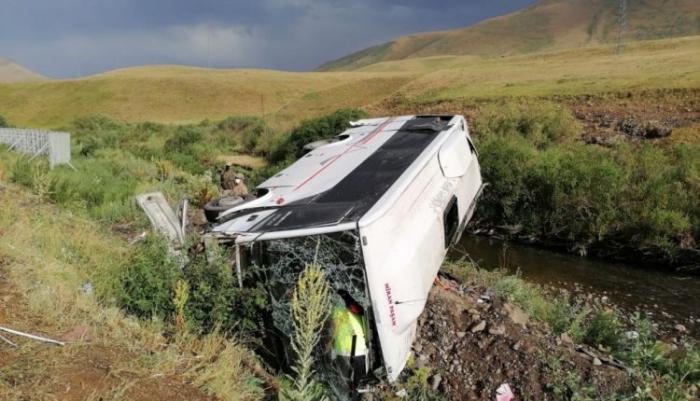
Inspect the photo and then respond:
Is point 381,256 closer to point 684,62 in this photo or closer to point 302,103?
point 684,62

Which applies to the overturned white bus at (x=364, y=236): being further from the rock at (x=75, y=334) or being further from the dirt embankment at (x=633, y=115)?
the dirt embankment at (x=633, y=115)

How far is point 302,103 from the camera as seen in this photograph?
127ft

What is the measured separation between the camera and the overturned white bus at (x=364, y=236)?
12.8ft

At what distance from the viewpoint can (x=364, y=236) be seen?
12.8 ft

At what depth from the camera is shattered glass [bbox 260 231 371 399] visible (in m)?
3.88

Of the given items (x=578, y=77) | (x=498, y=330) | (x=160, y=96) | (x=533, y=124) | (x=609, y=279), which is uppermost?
(x=160, y=96)

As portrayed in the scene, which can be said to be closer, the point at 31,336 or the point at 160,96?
the point at 31,336

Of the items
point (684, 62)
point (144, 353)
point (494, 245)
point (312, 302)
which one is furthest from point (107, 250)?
point (684, 62)

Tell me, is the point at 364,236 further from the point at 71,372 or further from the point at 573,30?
the point at 573,30

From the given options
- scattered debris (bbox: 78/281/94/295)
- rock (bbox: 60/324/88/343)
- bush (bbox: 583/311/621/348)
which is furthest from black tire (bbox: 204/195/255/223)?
bush (bbox: 583/311/621/348)

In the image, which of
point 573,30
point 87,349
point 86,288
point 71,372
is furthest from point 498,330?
point 573,30

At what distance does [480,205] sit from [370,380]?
35.8ft

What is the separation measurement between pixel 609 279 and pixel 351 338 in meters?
8.78

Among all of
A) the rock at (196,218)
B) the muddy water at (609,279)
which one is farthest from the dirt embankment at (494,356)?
the rock at (196,218)
